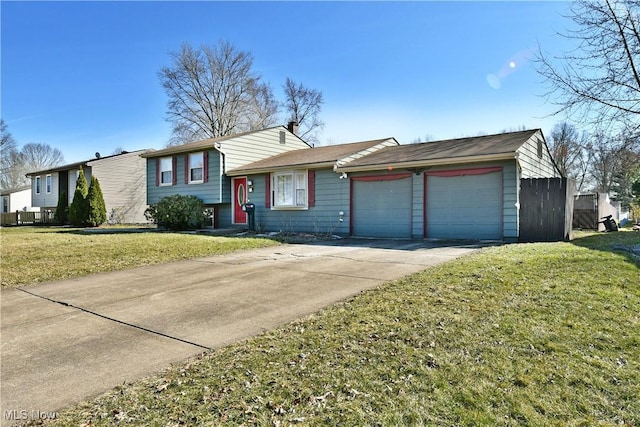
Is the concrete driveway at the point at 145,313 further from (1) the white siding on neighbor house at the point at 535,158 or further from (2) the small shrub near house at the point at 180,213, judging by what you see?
(2) the small shrub near house at the point at 180,213

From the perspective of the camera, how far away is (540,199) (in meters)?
9.97

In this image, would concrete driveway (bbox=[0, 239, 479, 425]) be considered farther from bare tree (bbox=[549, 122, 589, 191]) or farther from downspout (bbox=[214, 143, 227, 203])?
bare tree (bbox=[549, 122, 589, 191])

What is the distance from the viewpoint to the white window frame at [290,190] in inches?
554

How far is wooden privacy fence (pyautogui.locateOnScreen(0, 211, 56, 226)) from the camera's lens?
26.0m

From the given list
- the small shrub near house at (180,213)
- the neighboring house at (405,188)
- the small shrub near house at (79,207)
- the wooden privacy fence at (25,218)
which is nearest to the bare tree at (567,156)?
the neighboring house at (405,188)

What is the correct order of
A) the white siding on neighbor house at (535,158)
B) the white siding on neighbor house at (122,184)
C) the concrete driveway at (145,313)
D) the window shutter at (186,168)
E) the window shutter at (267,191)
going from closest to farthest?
the concrete driveway at (145,313), the white siding on neighbor house at (535,158), the window shutter at (267,191), the window shutter at (186,168), the white siding on neighbor house at (122,184)

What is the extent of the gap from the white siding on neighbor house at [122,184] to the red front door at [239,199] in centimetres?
1129

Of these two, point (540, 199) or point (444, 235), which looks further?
point (444, 235)

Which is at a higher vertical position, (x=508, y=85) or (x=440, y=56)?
(x=440, y=56)

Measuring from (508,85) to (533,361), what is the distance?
11059 mm

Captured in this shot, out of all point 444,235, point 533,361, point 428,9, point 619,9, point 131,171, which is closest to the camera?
point 533,361

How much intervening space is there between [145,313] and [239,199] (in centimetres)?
1196

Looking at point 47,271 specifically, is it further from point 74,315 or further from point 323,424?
point 323,424

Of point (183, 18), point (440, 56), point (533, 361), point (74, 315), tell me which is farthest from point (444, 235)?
point (183, 18)
